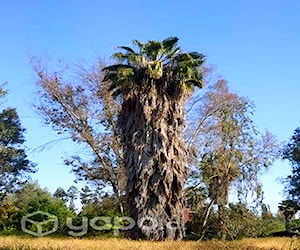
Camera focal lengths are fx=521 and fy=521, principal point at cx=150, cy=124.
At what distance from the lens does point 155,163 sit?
22250mm

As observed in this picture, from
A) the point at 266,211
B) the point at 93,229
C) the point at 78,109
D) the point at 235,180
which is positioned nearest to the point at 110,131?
the point at 78,109

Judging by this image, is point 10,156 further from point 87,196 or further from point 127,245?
point 127,245

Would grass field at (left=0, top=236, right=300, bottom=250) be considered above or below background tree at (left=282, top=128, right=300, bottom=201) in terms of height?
below

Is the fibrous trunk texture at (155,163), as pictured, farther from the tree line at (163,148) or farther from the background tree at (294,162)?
the background tree at (294,162)

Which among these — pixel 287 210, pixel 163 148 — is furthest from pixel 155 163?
pixel 287 210

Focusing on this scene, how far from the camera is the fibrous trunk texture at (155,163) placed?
867 inches

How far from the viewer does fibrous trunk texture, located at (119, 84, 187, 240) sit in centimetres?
2202

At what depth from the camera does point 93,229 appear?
2728 centimetres

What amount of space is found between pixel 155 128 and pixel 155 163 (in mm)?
1543

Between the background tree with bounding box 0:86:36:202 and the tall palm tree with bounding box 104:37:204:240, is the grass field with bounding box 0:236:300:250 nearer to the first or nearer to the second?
the tall palm tree with bounding box 104:37:204:240

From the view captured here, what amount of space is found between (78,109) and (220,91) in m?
8.29

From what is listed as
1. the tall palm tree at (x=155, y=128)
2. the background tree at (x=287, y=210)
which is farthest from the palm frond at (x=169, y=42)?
the background tree at (x=287, y=210)

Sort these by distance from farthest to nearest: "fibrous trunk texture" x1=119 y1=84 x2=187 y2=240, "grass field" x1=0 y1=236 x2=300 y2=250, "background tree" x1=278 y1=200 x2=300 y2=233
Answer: "background tree" x1=278 y1=200 x2=300 y2=233
"fibrous trunk texture" x1=119 y1=84 x2=187 y2=240
"grass field" x1=0 y1=236 x2=300 y2=250

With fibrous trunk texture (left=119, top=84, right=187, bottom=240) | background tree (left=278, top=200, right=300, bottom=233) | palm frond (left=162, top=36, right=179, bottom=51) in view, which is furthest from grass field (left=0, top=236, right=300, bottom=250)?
background tree (left=278, top=200, right=300, bottom=233)
